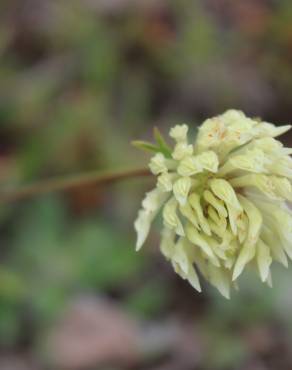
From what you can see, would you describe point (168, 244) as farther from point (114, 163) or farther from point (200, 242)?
point (114, 163)

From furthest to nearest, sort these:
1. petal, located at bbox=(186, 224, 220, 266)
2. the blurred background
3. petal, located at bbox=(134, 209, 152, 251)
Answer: the blurred background < petal, located at bbox=(134, 209, 152, 251) < petal, located at bbox=(186, 224, 220, 266)

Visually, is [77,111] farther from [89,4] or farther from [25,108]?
[89,4]

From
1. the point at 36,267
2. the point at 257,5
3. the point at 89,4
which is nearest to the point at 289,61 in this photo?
the point at 257,5

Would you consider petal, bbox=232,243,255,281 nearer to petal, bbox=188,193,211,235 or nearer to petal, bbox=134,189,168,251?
petal, bbox=188,193,211,235

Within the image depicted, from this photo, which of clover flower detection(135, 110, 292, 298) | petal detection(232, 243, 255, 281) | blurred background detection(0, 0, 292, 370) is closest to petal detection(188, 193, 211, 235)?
clover flower detection(135, 110, 292, 298)

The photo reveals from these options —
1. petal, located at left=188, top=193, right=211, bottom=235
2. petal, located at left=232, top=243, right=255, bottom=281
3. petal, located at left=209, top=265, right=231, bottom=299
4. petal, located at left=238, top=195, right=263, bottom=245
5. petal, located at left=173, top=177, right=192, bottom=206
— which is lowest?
petal, located at left=209, top=265, right=231, bottom=299

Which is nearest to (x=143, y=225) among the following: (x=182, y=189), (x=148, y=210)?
(x=148, y=210)

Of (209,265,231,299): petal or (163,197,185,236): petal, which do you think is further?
(209,265,231,299): petal
